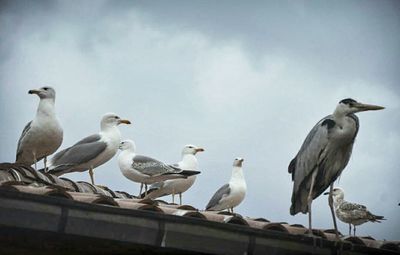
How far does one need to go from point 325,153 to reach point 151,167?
4402 millimetres

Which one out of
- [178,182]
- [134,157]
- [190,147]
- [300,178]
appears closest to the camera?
[300,178]

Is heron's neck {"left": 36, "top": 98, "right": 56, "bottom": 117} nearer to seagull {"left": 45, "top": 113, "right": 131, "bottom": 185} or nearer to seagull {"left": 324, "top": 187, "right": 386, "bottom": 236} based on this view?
seagull {"left": 45, "top": 113, "right": 131, "bottom": 185}

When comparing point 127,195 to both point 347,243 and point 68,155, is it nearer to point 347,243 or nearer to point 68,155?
point 68,155

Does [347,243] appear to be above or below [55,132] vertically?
below

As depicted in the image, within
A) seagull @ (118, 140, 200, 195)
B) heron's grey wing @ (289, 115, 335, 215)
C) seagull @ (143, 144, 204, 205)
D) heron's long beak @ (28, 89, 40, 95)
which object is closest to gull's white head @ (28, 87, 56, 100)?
heron's long beak @ (28, 89, 40, 95)

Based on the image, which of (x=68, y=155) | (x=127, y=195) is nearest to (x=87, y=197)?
(x=127, y=195)

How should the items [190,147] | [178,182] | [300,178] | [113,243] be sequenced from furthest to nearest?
[190,147] → [178,182] → [300,178] → [113,243]

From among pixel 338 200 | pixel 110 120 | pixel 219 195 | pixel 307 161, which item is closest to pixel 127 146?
pixel 110 120

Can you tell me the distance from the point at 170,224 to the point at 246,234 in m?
0.60

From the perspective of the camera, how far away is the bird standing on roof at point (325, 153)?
7227 millimetres

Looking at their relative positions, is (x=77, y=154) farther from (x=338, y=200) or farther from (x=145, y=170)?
(x=338, y=200)

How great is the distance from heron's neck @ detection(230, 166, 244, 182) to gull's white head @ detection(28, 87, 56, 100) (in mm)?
4002

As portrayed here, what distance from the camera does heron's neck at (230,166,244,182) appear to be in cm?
1295

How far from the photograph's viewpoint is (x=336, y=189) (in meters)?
12.6
